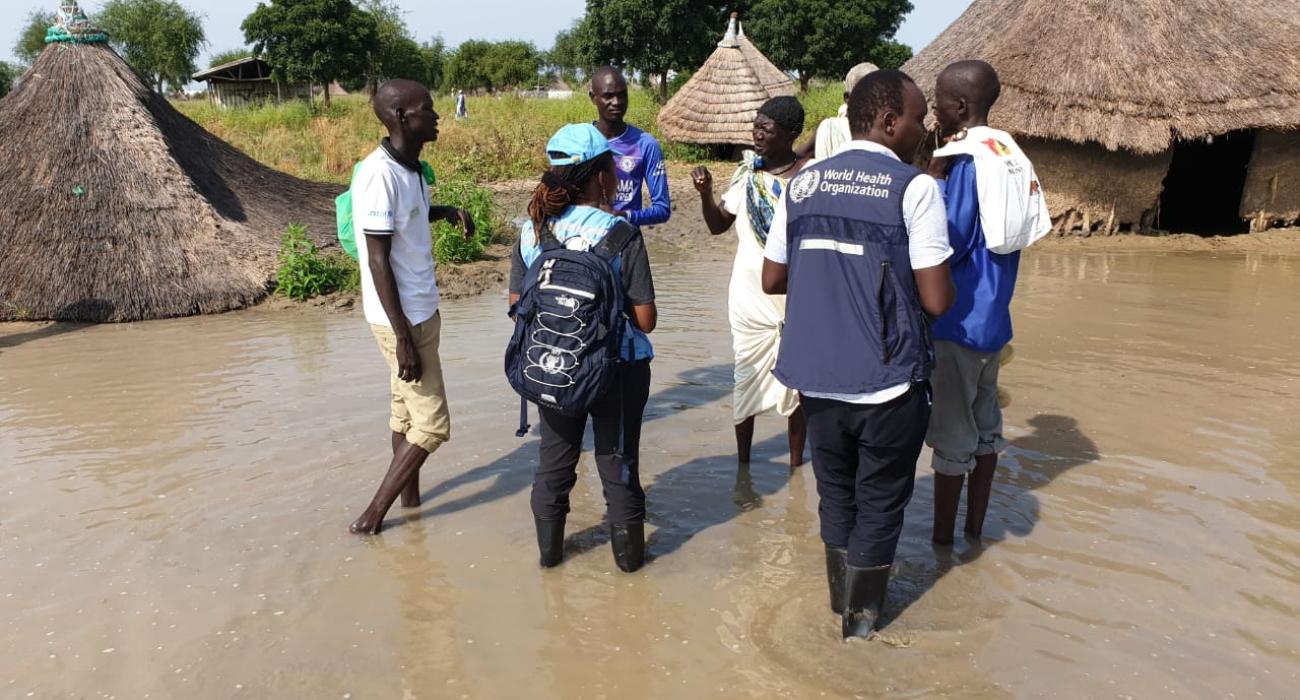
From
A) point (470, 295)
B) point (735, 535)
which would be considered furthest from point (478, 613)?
point (470, 295)

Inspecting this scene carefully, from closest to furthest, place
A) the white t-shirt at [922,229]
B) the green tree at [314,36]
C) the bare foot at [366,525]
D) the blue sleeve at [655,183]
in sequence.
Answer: the white t-shirt at [922,229] → the bare foot at [366,525] → the blue sleeve at [655,183] → the green tree at [314,36]

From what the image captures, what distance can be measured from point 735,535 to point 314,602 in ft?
5.29

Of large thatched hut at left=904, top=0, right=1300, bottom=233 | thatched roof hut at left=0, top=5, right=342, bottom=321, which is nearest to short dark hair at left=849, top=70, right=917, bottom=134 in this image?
thatched roof hut at left=0, top=5, right=342, bottom=321

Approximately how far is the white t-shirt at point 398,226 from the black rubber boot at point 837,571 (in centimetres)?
171

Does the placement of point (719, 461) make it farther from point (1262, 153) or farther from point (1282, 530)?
point (1262, 153)

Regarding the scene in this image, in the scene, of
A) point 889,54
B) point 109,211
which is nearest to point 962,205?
point 109,211

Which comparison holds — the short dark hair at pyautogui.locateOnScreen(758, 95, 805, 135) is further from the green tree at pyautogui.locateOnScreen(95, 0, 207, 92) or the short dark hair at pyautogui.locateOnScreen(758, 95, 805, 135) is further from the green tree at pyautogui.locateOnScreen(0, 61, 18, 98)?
the green tree at pyautogui.locateOnScreen(95, 0, 207, 92)

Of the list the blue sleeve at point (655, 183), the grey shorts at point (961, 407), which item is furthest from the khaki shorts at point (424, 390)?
the grey shorts at point (961, 407)

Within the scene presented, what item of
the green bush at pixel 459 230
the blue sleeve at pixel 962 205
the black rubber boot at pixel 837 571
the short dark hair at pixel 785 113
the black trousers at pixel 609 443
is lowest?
the black rubber boot at pixel 837 571

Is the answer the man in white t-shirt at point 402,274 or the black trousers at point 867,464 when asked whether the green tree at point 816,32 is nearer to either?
the man in white t-shirt at point 402,274

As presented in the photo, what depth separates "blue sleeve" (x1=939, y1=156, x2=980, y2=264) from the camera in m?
3.10

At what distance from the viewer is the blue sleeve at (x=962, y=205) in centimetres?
310

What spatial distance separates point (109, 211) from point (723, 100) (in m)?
12.3

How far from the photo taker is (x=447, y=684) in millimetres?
2857
